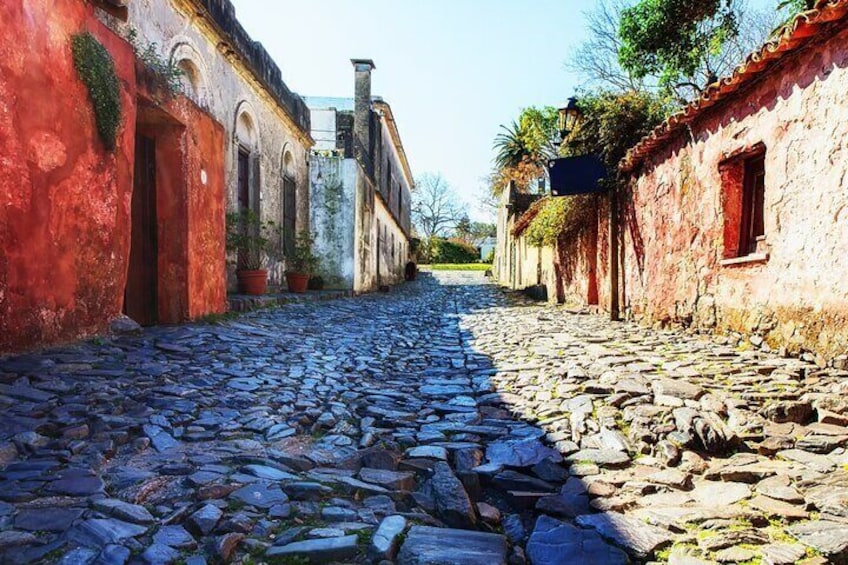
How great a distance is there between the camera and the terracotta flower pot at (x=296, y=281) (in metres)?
12.1

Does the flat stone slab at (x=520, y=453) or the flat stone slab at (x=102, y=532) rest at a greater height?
the flat stone slab at (x=102, y=532)

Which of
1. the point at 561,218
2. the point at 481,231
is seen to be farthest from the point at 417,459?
the point at 481,231

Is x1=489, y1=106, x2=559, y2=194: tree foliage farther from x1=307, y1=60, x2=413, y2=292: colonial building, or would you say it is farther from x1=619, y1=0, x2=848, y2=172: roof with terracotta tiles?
x1=619, y1=0, x2=848, y2=172: roof with terracotta tiles

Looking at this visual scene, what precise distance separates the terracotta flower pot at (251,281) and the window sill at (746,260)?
7205 millimetres

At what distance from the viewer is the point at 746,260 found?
536 cm

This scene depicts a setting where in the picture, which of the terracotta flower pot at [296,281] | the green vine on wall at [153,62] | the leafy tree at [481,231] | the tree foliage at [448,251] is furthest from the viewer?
the leafy tree at [481,231]

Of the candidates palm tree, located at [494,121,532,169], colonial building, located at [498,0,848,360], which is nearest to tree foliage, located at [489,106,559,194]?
palm tree, located at [494,121,532,169]

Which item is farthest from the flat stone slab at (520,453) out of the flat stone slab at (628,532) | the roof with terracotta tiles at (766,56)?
the roof with terracotta tiles at (766,56)

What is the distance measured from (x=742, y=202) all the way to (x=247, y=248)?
296 inches

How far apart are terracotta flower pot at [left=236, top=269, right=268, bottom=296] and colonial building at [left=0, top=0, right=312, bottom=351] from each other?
7.09ft

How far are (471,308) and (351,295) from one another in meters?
3.88

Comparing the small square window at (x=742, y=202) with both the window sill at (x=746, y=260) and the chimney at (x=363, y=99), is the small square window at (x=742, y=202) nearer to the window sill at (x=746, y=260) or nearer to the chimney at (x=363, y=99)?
the window sill at (x=746, y=260)

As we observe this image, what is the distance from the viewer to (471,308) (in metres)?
12.0

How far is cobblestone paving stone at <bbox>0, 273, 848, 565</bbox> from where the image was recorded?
191cm
